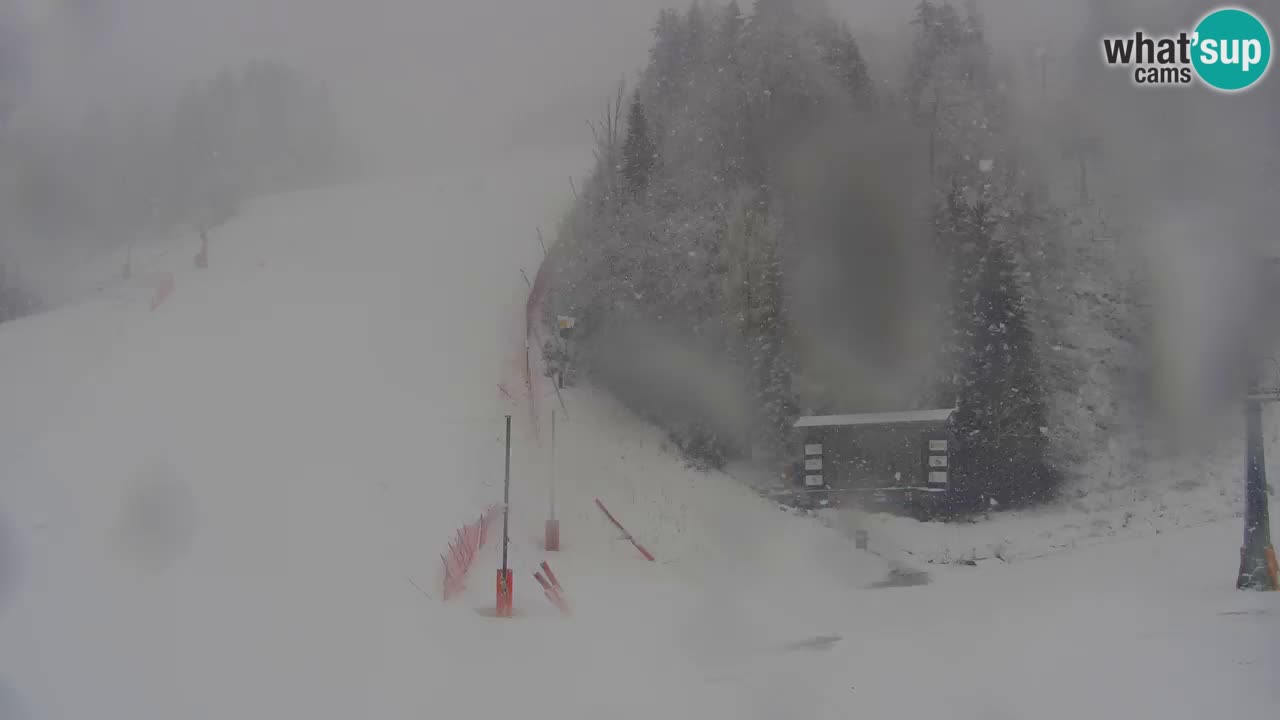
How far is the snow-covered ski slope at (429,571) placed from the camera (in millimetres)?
6047

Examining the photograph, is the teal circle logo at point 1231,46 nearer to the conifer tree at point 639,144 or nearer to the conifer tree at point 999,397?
the conifer tree at point 999,397

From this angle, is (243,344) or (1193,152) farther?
(243,344)

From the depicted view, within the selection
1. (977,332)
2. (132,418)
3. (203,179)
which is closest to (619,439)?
(977,332)

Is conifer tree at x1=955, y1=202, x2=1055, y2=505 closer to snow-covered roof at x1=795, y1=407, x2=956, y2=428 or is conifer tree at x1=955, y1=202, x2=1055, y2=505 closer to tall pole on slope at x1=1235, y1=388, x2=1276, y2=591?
snow-covered roof at x1=795, y1=407, x2=956, y2=428

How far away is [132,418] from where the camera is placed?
492 inches

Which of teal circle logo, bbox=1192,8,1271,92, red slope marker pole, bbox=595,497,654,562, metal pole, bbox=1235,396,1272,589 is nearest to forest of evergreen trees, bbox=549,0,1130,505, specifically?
red slope marker pole, bbox=595,497,654,562

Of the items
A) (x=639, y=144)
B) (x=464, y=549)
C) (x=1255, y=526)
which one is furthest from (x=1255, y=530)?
(x=639, y=144)

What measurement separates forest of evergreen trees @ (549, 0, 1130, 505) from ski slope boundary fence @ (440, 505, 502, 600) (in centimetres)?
430

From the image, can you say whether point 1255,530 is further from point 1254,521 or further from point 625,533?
point 625,533

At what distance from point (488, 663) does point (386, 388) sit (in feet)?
30.4

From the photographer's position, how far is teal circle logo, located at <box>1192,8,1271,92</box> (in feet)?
25.2

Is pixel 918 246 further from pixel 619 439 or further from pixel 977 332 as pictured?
pixel 619 439

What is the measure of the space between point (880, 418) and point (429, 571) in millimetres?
7019

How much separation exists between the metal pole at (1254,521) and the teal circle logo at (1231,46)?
309 centimetres
